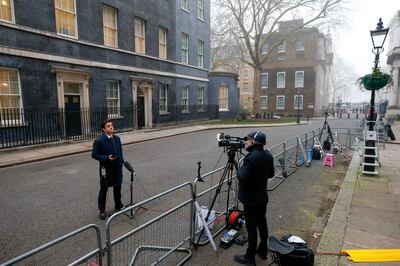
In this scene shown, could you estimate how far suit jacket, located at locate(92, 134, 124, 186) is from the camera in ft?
17.0

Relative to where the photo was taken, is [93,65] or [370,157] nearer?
[370,157]

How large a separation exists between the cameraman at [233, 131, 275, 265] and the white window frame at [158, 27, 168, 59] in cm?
1948

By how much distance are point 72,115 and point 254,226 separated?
1376 cm

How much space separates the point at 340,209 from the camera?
539 centimetres

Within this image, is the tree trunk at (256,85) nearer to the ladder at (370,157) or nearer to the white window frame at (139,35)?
the white window frame at (139,35)

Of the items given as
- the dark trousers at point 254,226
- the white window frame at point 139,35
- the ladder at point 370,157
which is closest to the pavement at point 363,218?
the ladder at point 370,157

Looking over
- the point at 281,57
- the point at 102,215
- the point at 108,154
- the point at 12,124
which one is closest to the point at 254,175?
the point at 108,154

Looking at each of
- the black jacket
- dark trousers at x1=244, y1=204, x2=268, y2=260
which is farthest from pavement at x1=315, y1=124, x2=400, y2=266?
the black jacket

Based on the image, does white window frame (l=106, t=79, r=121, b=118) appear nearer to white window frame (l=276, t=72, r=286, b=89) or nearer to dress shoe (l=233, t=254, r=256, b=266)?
dress shoe (l=233, t=254, r=256, b=266)

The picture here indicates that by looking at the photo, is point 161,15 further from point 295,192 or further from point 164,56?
point 295,192

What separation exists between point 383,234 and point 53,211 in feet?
20.0

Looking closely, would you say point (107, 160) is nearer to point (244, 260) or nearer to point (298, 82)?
point (244, 260)

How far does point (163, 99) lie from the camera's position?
22.5 meters

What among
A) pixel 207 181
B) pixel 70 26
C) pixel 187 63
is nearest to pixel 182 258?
pixel 207 181
